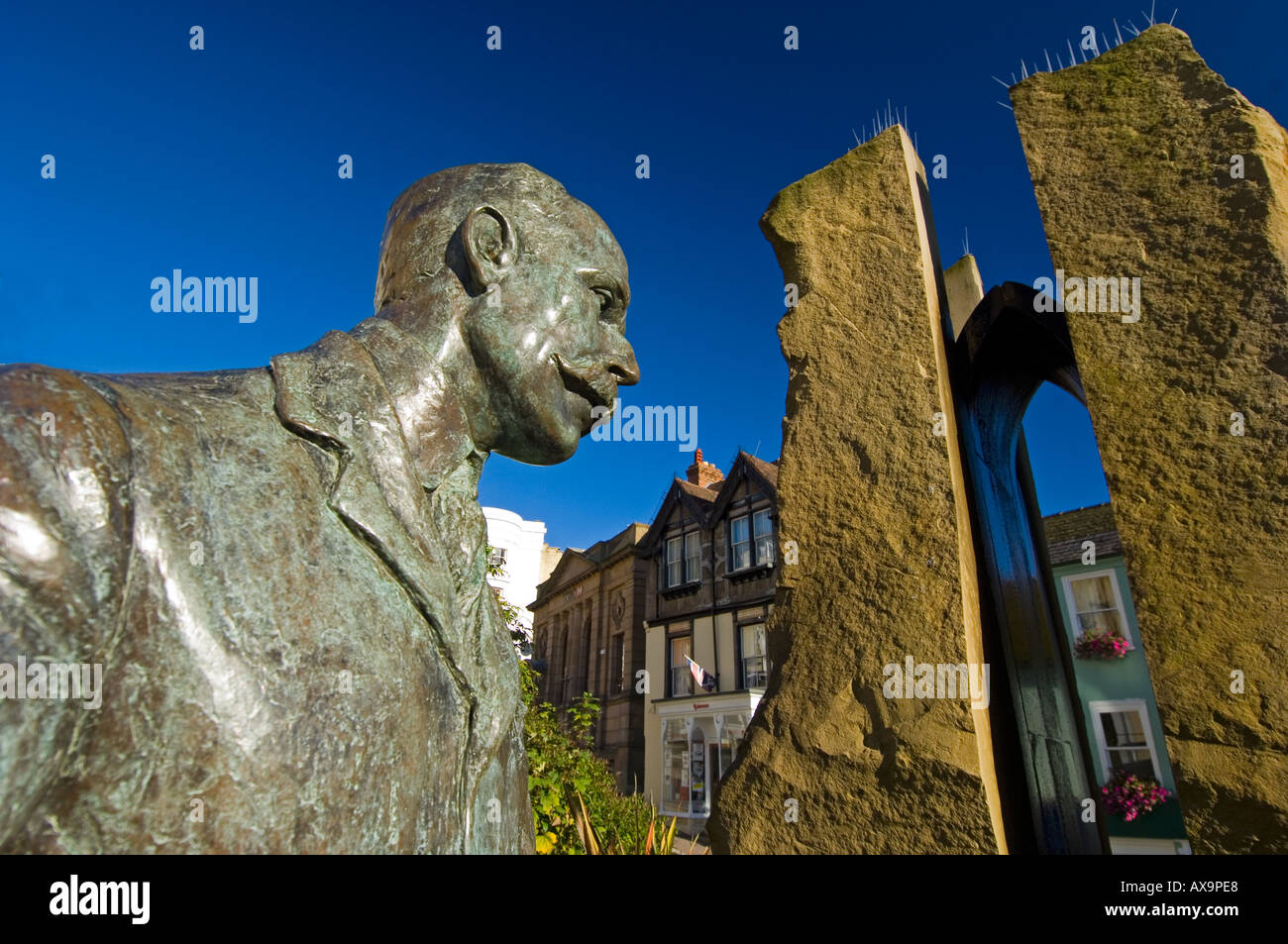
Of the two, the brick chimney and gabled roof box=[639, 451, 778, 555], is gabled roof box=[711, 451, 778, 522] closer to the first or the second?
gabled roof box=[639, 451, 778, 555]

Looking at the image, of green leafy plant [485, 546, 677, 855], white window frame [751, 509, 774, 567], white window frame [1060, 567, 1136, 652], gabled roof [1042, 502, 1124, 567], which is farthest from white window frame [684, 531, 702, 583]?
green leafy plant [485, 546, 677, 855]

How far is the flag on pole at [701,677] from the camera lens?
17688 mm

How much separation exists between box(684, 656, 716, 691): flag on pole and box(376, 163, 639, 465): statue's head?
1671 centimetres

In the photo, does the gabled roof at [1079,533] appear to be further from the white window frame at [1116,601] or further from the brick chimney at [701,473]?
the brick chimney at [701,473]

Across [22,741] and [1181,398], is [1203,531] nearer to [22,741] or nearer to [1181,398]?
[1181,398]

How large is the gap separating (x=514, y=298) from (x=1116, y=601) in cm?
1610

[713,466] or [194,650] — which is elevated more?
[713,466]

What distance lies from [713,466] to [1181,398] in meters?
21.4

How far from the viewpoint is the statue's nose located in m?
1.70

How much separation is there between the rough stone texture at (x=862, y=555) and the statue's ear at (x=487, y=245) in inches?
79.5

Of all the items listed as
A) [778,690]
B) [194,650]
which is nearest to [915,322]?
[778,690]

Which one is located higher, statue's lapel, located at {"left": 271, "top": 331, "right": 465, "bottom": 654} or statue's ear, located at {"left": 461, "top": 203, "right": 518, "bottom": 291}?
statue's ear, located at {"left": 461, "top": 203, "right": 518, "bottom": 291}

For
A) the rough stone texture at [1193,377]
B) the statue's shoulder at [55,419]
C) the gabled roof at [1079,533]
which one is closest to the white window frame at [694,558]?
the gabled roof at [1079,533]

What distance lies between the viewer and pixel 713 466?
2405cm
